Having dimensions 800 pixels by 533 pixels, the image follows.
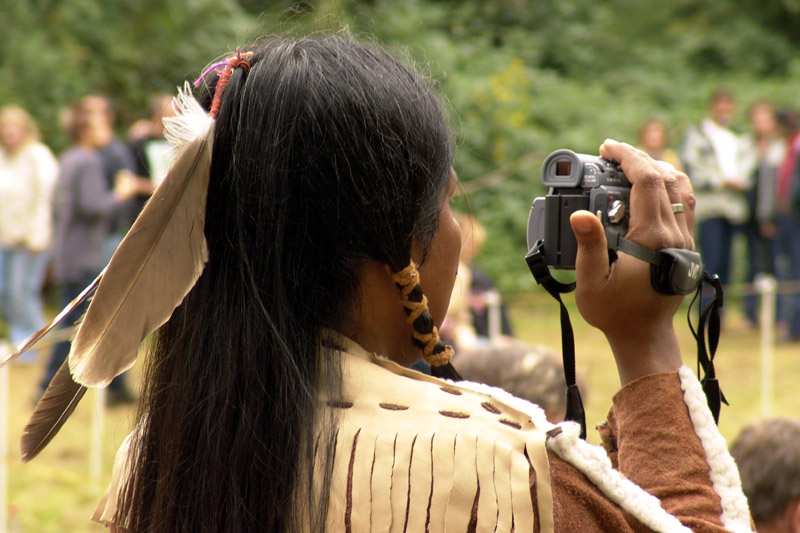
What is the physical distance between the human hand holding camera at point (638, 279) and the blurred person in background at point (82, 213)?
5931 millimetres

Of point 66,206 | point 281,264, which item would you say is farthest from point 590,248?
point 66,206

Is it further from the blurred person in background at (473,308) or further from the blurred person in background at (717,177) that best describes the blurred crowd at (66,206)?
the blurred person in background at (717,177)

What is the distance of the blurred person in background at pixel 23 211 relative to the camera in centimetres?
760

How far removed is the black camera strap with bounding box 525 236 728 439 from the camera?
1292 millimetres

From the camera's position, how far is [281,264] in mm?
1268

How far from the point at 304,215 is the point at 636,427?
1.74ft

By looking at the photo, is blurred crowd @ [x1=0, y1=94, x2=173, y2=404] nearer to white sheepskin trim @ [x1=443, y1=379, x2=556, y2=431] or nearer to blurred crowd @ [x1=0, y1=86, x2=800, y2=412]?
blurred crowd @ [x1=0, y1=86, x2=800, y2=412]

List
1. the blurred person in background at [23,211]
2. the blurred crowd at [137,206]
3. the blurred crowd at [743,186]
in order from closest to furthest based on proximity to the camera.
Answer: the blurred crowd at [137,206] < the blurred person in background at [23,211] < the blurred crowd at [743,186]

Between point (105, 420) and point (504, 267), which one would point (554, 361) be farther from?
point (504, 267)

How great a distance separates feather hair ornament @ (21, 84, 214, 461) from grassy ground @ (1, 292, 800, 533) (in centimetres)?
154

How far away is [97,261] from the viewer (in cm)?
690

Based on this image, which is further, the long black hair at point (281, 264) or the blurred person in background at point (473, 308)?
the blurred person in background at point (473, 308)

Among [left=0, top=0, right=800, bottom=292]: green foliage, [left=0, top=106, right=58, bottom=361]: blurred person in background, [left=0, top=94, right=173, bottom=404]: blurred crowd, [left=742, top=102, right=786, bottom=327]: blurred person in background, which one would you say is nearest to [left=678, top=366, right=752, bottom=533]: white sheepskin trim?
[left=0, top=94, right=173, bottom=404]: blurred crowd

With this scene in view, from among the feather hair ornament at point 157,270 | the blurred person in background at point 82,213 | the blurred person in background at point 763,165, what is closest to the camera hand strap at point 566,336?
the feather hair ornament at point 157,270
